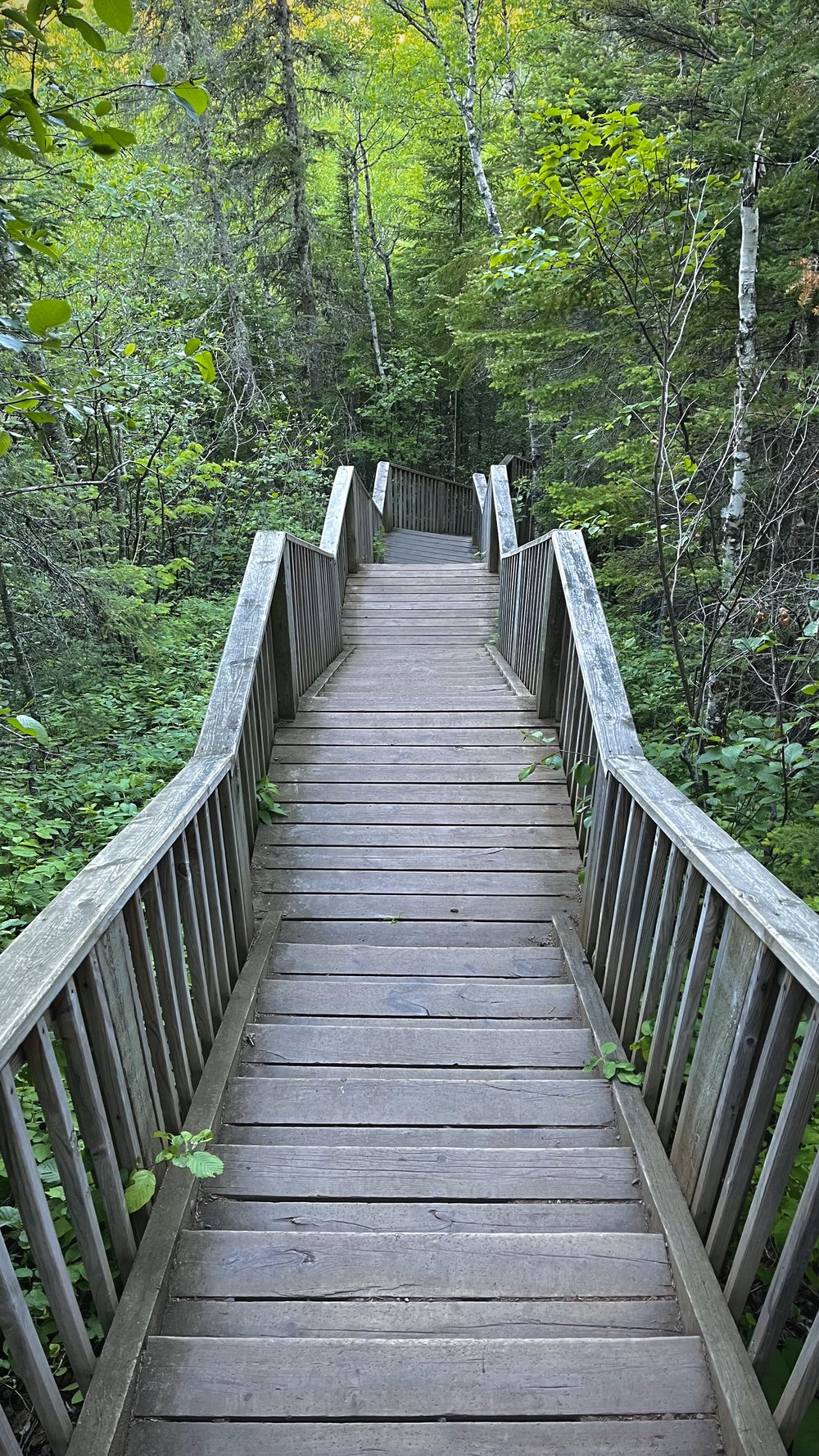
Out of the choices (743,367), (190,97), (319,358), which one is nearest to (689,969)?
(190,97)

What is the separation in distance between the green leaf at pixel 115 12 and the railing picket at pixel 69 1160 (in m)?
1.55

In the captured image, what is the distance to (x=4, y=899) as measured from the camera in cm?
317

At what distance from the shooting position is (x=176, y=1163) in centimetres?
184

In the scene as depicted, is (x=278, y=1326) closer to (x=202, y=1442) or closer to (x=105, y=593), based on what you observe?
(x=202, y=1442)

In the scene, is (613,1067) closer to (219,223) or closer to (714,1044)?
(714,1044)

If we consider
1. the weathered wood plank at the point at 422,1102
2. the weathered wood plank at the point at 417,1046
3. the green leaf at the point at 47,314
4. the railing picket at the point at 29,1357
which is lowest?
the weathered wood plank at the point at 417,1046

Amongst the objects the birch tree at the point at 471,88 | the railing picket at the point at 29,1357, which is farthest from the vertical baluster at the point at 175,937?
the birch tree at the point at 471,88

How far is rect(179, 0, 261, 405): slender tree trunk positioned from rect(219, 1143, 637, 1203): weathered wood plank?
34.4 ft

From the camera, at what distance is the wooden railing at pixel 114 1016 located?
4.11 feet

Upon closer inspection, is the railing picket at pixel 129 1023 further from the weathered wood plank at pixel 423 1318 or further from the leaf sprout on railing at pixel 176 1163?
the weathered wood plank at pixel 423 1318

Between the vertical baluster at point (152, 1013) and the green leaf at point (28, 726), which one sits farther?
the vertical baluster at point (152, 1013)

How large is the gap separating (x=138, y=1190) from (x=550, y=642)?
3592mm

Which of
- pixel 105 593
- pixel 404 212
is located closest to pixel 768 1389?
pixel 105 593

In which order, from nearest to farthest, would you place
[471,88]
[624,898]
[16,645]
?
[624,898] → [16,645] → [471,88]
